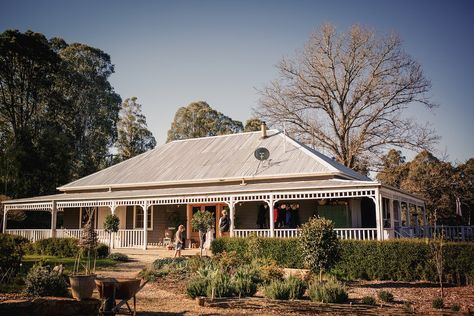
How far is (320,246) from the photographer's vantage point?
12477mm

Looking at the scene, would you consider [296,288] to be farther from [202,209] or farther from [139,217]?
[139,217]

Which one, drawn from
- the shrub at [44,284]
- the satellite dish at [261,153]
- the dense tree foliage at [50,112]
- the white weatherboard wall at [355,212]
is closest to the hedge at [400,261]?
the white weatherboard wall at [355,212]

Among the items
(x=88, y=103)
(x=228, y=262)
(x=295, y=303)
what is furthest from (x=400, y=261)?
(x=88, y=103)

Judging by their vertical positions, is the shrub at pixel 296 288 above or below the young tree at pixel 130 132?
below

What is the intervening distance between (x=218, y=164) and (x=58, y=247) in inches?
353

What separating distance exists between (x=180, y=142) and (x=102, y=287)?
23.3 m

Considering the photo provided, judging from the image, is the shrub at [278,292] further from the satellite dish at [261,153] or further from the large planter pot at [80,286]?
the satellite dish at [261,153]

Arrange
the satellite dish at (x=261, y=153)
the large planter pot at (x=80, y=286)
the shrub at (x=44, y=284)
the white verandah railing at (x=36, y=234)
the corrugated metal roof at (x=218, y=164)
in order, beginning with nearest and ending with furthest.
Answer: the large planter pot at (x=80, y=286) < the shrub at (x=44, y=284) < the corrugated metal roof at (x=218, y=164) < the satellite dish at (x=261, y=153) < the white verandah railing at (x=36, y=234)

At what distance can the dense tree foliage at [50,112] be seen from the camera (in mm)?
36725

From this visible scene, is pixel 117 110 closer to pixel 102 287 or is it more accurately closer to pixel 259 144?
pixel 259 144

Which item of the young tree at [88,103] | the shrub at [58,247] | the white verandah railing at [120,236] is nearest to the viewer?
the shrub at [58,247]

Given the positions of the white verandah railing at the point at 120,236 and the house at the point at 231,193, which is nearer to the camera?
the house at the point at 231,193

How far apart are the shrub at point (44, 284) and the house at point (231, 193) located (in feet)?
30.2

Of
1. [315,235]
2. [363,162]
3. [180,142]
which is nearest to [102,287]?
[315,235]
